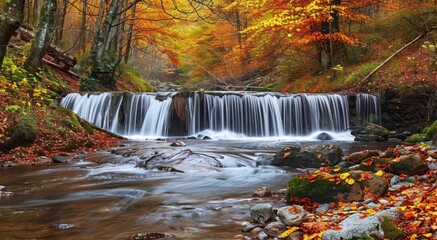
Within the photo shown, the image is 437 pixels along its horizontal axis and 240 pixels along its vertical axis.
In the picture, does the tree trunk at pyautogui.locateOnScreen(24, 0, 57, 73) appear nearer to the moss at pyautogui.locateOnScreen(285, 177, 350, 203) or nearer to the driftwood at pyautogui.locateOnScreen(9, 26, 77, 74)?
the driftwood at pyautogui.locateOnScreen(9, 26, 77, 74)

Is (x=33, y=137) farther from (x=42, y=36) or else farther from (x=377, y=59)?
(x=377, y=59)

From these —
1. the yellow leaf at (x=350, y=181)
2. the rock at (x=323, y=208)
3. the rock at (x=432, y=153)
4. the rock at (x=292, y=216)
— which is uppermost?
the rock at (x=432, y=153)

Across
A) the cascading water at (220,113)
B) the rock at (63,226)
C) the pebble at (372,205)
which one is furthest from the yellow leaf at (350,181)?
the cascading water at (220,113)

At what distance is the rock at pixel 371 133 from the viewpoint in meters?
12.5

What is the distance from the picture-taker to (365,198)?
449cm

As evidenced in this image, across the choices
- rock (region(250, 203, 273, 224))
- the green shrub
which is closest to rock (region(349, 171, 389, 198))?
rock (region(250, 203, 273, 224))

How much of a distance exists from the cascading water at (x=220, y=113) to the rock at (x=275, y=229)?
1117 centimetres

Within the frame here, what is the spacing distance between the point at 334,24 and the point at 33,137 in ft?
44.8

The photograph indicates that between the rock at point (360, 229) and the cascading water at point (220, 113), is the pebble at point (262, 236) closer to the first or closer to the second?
the rock at point (360, 229)

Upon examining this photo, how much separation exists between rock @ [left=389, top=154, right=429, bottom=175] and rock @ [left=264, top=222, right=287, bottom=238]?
2.61m

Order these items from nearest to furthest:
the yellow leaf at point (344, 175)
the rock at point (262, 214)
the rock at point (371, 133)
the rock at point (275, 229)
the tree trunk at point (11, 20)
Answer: the rock at point (275, 229) → the rock at point (262, 214) → the yellow leaf at point (344, 175) → the tree trunk at point (11, 20) → the rock at point (371, 133)

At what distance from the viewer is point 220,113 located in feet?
50.5

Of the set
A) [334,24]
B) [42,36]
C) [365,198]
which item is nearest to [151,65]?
[334,24]

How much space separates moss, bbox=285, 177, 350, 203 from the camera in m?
4.58
